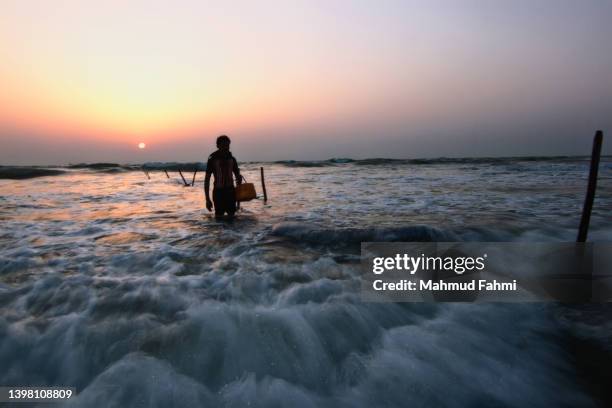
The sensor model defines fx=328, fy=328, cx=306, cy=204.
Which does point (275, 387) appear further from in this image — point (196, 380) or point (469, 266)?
point (469, 266)

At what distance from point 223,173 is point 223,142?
92 cm

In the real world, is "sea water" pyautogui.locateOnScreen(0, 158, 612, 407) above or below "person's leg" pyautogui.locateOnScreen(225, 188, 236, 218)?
below

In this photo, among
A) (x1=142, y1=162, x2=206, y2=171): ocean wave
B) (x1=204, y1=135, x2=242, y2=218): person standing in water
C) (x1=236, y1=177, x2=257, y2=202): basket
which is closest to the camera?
(x1=204, y1=135, x2=242, y2=218): person standing in water

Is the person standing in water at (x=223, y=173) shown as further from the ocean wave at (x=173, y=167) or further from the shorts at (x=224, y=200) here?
the ocean wave at (x=173, y=167)

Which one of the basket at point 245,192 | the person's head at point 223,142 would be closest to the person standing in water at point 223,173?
the person's head at point 223,142

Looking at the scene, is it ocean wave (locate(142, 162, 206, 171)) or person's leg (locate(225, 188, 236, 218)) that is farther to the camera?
ocean wave (locate(142, 162, 206, 171))

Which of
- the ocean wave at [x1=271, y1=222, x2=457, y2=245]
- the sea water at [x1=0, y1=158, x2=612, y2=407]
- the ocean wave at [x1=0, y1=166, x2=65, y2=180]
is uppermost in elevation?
the ocean wave at [x1=0, y1=166, x2=65, y2=180]

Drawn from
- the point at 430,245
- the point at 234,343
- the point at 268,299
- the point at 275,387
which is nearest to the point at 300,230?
the point at 430,245

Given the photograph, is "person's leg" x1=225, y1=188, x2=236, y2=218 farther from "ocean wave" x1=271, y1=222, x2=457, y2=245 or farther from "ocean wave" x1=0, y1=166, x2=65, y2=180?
"ocean wave" x1=0, y1=166, x2=65, y2=180

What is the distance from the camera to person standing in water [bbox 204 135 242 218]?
971cm

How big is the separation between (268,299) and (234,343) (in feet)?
3.81

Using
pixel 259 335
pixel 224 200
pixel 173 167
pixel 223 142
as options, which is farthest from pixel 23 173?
pixel 259 335

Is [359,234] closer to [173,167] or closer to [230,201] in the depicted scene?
[230,201]

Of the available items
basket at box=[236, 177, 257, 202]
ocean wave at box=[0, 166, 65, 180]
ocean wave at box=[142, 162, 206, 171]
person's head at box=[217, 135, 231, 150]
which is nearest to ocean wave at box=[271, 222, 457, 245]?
basket at box=[236, 177, 257, 202]
